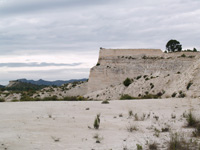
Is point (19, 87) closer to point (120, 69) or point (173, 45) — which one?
point (120, 69)

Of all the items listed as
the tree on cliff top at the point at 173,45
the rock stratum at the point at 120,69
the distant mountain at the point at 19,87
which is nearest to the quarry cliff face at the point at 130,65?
the rock stratum at the point at 120,69

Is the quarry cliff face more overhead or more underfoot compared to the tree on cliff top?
more underfoot

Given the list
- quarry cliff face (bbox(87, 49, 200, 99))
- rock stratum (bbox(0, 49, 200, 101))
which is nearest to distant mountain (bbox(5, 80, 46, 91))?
rock stratum (bbox(0, 49, 200, 101))

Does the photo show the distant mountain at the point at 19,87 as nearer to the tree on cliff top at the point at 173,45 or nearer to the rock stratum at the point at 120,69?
the rock stratum at the point at 120,69

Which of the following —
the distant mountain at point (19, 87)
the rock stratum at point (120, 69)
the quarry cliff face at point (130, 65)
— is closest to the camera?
the rock stratum at point (120, 69)

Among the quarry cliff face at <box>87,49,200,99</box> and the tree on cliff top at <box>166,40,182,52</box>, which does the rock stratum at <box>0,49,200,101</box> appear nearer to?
the quarry cliff face at <box>87,49,200,99</box>

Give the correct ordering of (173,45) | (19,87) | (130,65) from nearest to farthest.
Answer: (130,65), (173,45), (19,87)

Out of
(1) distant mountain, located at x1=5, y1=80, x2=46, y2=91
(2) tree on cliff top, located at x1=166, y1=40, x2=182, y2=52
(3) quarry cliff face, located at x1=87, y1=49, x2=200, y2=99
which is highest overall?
(2) tree on cliff top, located at x1=166, y1=40, x2=182, y2=52

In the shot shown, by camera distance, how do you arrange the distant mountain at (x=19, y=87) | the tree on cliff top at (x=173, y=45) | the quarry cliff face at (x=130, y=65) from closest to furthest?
the quarry cliff face at (x=130, y=65), the tree on cliff top at (x=173, y=45), the distant mountain at (x=19, y=87)

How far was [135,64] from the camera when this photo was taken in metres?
42.8

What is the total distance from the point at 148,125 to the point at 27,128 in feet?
12.4

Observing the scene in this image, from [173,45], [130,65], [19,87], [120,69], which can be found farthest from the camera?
[19,87]

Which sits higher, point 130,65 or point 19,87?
point 130,65

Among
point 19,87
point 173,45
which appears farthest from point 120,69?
point 19,87
